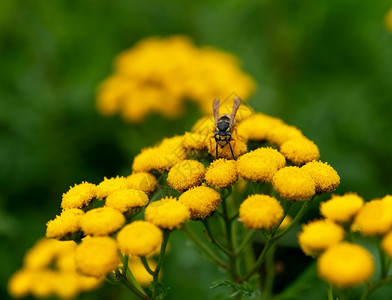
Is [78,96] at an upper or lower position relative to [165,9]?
lower

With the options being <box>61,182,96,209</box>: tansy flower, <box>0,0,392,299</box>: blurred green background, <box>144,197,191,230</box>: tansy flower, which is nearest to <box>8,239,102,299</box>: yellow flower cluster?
<box>0,0,392,299</box>: blurred green background

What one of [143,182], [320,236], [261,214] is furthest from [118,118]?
[320,236]

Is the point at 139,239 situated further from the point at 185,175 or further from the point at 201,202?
the point at 185,175

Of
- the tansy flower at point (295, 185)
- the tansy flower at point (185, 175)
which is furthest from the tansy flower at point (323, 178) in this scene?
the tansy flower at point (185, 175)

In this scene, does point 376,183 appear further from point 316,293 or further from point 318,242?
point 318,242

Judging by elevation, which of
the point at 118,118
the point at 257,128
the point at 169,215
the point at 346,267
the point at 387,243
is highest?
the point at 118,118

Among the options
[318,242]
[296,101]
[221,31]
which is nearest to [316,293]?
[318,242]
